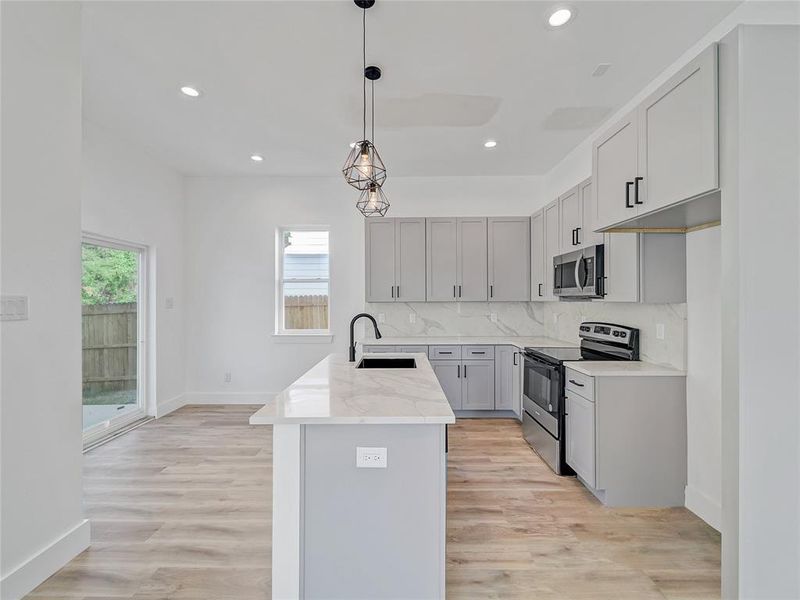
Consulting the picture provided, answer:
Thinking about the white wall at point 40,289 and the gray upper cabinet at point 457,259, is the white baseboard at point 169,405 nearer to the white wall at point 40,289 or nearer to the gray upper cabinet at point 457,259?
the white wall at point 40,289

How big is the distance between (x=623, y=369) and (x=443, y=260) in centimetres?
242

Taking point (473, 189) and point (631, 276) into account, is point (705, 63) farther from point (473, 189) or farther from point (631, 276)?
point (473, 189)

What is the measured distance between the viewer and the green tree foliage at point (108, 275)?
3588mm

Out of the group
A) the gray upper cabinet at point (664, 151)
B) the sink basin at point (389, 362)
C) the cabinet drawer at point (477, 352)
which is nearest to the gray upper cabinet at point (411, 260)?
the cabinet drawer at point (477, 352)

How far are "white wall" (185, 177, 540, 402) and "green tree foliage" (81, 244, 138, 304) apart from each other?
0.83 m

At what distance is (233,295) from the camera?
497 cm

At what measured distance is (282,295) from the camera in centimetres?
507

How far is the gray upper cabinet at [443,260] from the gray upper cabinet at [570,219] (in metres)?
1.27

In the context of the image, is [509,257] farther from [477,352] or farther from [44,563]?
[44,563]

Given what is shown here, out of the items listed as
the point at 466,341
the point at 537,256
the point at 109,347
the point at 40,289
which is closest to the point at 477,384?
the point at 466,341

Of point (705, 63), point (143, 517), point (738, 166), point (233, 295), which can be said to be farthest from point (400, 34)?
point (233, 295)

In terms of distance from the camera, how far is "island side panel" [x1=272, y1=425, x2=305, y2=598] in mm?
1544

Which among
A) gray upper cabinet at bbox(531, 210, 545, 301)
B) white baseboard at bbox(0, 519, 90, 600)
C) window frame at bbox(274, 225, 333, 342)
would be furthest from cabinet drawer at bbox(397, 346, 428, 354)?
white baseboard at bbox(0, 519, 90, 600)

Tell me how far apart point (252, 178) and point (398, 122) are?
2.44 m
